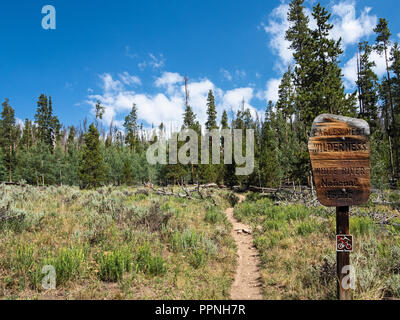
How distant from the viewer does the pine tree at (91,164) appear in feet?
97.0

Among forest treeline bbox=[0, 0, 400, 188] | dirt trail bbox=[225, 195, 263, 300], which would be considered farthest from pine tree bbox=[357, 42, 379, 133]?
dirt trail bbox=[225, 195, 263, 300]

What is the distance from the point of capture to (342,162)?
12.0ft

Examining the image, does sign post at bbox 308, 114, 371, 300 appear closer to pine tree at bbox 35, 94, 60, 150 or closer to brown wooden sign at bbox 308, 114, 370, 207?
brown wooden sign at bbox 308, 114, 370, 207

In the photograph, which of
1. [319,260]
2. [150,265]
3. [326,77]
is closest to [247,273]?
[319,260]

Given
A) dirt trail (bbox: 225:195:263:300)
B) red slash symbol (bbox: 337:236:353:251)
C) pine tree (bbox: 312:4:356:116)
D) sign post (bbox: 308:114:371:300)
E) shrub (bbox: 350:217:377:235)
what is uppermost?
pine tree (bbox: 312:4:356:116)

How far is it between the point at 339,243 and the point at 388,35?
120 ft

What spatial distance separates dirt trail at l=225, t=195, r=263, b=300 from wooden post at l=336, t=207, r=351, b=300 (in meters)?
1.69

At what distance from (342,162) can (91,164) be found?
31833 mm

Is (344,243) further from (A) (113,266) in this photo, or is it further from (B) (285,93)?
(B) (285,93)

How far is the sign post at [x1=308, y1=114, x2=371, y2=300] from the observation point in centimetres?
360

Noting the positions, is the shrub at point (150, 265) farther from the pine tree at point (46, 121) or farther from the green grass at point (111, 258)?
the pine tree at point (46, 121)
